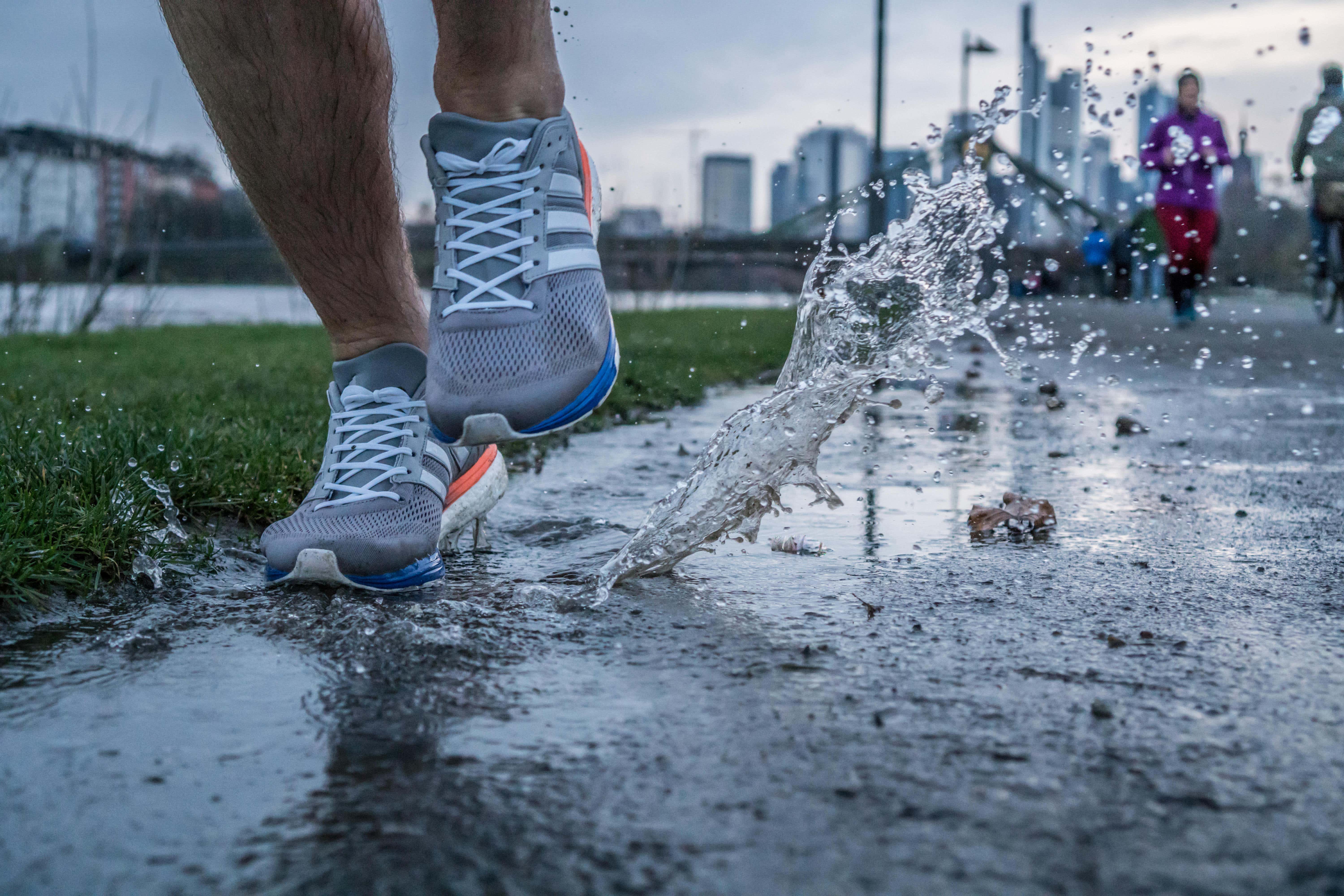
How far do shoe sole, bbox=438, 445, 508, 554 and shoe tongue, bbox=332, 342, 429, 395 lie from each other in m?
0.19

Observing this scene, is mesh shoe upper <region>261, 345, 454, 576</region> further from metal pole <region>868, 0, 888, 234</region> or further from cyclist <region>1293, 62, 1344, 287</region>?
metal pole <region>868, 0, 888, 234</region>

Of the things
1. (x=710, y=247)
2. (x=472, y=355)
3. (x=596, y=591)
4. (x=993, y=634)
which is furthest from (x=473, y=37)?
(x=710, y=247)

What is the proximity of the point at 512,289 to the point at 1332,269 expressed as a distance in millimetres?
10113

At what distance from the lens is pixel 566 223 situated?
1781 millimetres

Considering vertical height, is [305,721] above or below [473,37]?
below

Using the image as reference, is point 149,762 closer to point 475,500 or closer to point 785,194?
point 475,500

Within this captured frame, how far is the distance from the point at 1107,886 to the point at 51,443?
6.89ft

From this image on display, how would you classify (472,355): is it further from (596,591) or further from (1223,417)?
(1223,417)

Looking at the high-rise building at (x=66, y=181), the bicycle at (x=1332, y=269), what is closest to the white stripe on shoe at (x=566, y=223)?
the high-rise building at (x=66, y=181)

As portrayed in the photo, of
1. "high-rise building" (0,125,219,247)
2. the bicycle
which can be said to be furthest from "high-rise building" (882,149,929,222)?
the bicycle

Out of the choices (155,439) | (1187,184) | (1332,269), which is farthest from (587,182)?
(1332,269)

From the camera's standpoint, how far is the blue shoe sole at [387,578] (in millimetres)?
1706

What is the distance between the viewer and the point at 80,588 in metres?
1.68

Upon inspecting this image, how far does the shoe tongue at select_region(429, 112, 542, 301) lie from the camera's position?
→ 1709mm
